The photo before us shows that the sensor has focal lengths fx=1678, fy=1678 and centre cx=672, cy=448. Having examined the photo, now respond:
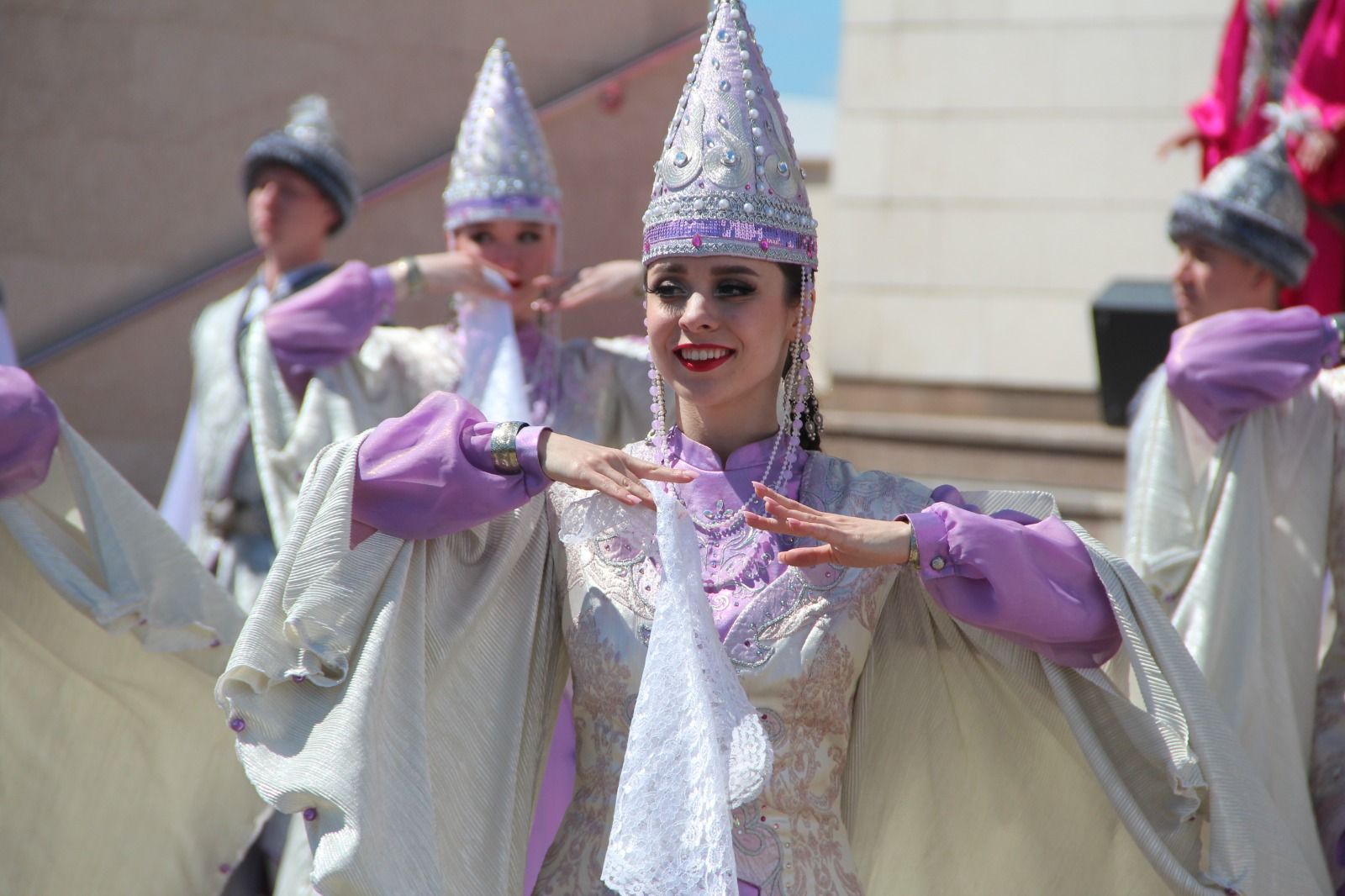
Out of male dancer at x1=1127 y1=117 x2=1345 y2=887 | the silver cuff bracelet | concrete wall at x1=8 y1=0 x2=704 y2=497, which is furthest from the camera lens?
concrete wall at x1=8 y1=0 x2=704 y2=497

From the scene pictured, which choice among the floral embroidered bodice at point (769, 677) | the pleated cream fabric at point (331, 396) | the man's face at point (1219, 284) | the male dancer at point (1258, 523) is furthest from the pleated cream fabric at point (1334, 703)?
the pleated cream fabric at point (331, 396)

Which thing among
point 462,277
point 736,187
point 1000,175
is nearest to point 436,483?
point 736,187

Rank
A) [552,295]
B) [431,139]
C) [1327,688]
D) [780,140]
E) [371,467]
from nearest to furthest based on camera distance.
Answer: [371,467]
[780,140]
[1327,688]
[552,295]
[431,139]

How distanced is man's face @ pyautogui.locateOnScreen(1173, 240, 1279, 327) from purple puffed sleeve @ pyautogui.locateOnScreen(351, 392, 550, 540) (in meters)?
2.23

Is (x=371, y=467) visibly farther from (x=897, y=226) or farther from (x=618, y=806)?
(x=897, y=226)

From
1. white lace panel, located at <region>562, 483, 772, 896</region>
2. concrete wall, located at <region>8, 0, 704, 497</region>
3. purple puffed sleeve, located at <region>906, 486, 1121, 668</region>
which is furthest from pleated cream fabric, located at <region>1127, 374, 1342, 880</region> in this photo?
concrete wall, located at <region>8, 0, 704, 497</region>

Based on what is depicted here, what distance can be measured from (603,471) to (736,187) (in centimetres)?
52

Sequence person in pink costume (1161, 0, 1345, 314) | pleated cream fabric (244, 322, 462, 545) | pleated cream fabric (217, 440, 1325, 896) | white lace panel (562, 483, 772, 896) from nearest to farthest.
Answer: white lace panel (562, 483, 772, 896) → pleated cream fabric (217, 440, 1325, 896) → pleated cream fabric (244, 322, 462, 545) → person in pink costume (1161, 0, 1345, 314)

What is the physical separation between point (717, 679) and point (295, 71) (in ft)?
15.2

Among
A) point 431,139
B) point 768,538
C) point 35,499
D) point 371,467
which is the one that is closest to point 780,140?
point 768,538

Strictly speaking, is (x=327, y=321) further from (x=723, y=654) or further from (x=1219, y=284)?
(x=1219, y=284)

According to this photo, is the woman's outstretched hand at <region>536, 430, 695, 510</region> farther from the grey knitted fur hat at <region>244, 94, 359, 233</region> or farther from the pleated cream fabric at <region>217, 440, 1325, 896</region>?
the grey knitted fur hat at <region>244, 94, 359, 233</region>

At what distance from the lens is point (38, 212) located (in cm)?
615

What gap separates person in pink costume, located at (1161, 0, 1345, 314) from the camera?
555 cm
